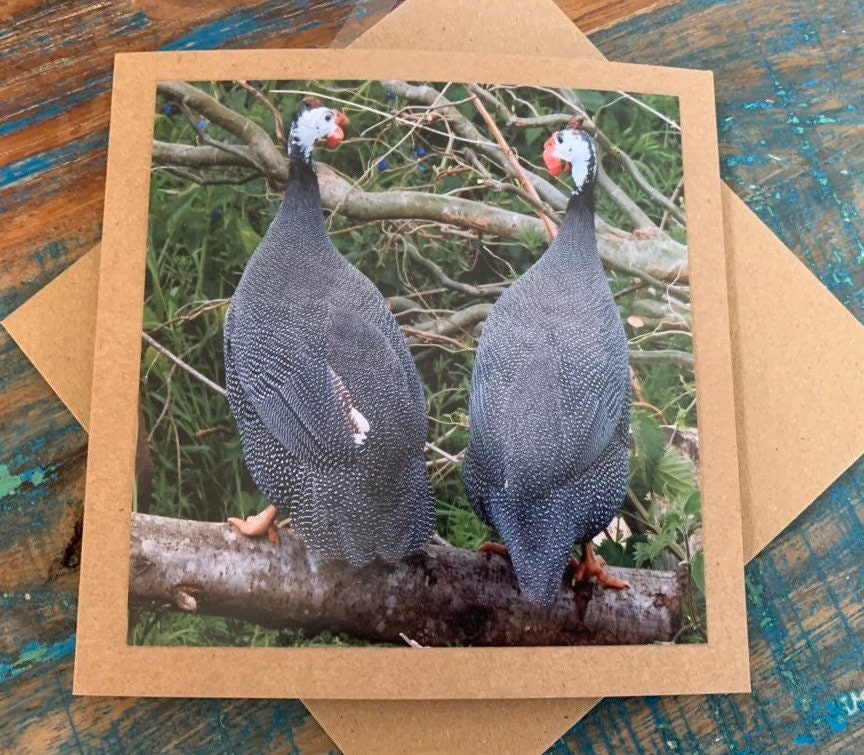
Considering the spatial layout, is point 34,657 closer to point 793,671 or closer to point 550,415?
→ point 550,415

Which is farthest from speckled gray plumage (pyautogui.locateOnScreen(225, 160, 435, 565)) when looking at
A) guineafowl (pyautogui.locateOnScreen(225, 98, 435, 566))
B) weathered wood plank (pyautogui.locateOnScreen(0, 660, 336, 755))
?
weathered wood plank (pyautogui.locateOnScreen(0, 660, 336, 755))

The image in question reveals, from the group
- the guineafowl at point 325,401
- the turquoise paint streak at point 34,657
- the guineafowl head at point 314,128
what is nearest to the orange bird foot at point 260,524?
the guineafowl at point 325,401

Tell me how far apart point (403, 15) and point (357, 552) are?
0.36 metres

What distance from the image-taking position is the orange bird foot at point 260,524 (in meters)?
0.51

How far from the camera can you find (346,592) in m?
0.51

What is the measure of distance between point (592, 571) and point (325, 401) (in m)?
0.19

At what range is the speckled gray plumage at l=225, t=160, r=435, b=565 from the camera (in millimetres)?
510

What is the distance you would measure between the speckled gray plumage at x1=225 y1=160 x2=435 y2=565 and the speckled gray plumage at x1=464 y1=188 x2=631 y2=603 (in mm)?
45

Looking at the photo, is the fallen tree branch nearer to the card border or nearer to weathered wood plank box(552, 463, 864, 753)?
the card border

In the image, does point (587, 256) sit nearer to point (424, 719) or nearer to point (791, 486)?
point (791, 486)

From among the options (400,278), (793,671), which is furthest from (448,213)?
(793,671)

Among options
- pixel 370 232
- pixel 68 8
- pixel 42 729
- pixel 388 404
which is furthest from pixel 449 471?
pixel 68 8

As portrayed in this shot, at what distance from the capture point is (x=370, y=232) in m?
0.56

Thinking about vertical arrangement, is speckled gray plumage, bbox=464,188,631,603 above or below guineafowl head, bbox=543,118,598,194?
below
